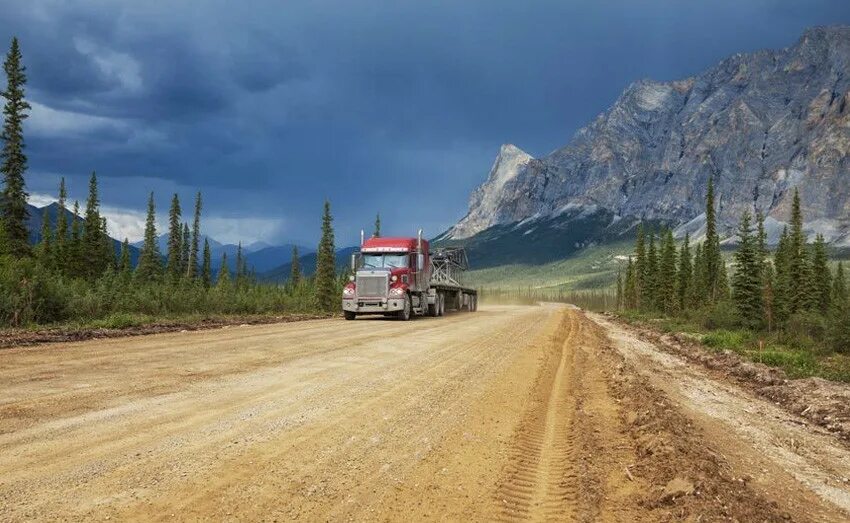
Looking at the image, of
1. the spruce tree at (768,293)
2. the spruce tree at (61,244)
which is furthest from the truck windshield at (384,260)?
the spruce tree at (61,244)

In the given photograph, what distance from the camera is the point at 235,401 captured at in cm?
761

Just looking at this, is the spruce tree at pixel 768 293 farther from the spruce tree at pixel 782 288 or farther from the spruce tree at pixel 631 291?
the spruce tree at pixel 631 291

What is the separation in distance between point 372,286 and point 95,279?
94.7 feet

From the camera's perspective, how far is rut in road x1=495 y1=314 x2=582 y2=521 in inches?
171

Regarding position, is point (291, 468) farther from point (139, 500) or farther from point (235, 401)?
point (235, 401)

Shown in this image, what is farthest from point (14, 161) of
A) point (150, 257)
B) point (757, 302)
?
point (757, 302)

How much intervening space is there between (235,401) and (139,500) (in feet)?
11.4

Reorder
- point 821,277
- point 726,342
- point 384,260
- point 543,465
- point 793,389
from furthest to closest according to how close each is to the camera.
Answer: point 821,277 → point 384,260 → point 726,342 → point 793,389 → point 543,465

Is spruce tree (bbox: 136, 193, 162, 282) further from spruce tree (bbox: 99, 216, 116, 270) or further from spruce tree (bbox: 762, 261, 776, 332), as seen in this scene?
spruce tree (bbox: 762, 261, 776, 332)

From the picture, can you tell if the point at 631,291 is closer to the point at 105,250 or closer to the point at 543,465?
the point at 105,250

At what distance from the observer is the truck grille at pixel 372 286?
30.2 metres

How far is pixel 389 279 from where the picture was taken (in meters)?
30.5

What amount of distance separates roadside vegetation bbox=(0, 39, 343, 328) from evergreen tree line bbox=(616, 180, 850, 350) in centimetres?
2762

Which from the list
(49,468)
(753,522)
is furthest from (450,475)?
(49,468)
